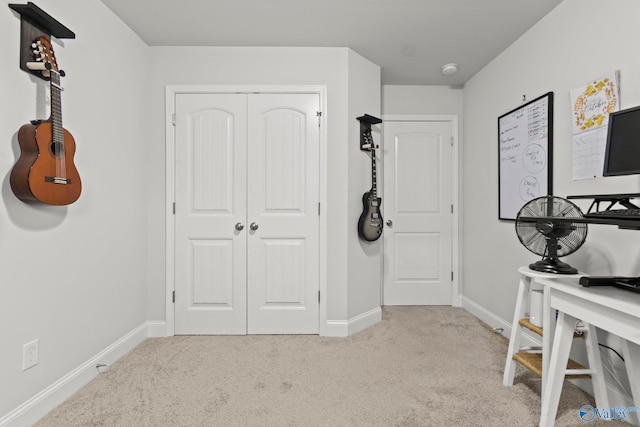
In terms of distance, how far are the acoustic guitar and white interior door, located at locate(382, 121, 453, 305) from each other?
2.73 m

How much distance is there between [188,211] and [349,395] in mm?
1889

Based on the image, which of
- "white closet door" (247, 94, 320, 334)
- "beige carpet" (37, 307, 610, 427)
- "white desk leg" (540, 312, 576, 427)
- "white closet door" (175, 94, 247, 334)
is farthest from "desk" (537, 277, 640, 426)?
"white closet door" (175, 94, 247, 334)

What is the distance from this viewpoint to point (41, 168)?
154 centimetres

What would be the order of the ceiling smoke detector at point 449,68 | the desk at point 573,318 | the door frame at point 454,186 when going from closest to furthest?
1. the desk at point 573,318
2. the ceiling smoke detector at point 449,68
3. the door frame at point 454,186

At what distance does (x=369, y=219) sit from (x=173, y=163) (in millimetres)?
1740

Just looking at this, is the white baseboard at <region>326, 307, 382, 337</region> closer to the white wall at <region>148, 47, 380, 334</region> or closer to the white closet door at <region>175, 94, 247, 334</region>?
the white wall at <region>148, 47, 380, 334</region>

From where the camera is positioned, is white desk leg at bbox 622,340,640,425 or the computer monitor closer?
the computer monitor

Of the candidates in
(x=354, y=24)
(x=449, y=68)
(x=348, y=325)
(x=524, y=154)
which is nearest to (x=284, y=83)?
(x=354, y=24)

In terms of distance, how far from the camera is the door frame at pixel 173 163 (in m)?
2.69

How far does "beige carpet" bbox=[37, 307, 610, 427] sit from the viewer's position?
5.42 ft

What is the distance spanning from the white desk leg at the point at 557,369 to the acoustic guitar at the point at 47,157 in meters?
2.54

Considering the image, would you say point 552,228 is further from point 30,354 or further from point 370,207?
point 30,354

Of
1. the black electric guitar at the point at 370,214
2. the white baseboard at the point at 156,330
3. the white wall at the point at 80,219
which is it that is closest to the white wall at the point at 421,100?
the black electric guitar at the point at 370,214

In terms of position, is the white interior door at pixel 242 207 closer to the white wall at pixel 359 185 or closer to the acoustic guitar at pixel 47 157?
the white wall at pixel 359 185
